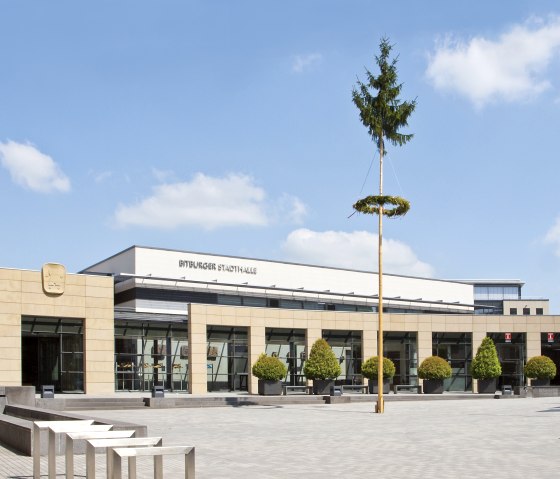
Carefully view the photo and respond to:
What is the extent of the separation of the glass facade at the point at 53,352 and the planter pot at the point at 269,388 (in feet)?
32.1

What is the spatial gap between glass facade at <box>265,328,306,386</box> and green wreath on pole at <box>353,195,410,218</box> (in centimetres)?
1855

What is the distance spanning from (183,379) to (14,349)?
13971mm

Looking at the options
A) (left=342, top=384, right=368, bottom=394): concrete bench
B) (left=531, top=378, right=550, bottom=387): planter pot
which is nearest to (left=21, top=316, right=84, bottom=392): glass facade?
(left=342, top=384, right=368, bottom=394): concrete bench

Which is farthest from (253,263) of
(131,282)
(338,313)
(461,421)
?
(461,421)

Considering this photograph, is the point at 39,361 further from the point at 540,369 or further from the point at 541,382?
the point at 541,382

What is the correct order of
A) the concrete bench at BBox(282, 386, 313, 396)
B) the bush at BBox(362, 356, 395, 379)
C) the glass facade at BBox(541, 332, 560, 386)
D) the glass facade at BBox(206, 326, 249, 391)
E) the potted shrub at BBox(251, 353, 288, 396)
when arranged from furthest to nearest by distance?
the glass facade at BBox(541, 332, 560, 386), the glass facade at BBox(206, 326, 249, 391), the bush at BBox(362, 356, 395, 379), the concrete bench at BBox(282, 386, 313, 396), the potted shrub at BBox(251, 353, 288, 396)

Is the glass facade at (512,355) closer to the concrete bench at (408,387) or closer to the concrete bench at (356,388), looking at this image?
the concrete bench at (408,387)

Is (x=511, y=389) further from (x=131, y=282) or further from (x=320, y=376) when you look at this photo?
(x=131, y=282)

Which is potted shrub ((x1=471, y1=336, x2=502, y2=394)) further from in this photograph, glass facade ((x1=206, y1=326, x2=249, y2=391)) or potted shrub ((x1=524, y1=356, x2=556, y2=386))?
glass facade ((x1=206, y1=326, x2=249, y2=391))

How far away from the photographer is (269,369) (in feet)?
146

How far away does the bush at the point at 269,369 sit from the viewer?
44.4 meters

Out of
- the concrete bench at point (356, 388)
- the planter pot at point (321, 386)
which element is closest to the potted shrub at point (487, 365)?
the concrete bench at point (356, 388)

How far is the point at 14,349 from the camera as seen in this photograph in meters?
40.7

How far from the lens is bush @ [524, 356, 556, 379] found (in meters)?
52.0
